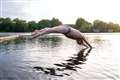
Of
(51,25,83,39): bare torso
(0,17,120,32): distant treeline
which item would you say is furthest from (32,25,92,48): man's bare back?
(0,17,120,32): distant treeline

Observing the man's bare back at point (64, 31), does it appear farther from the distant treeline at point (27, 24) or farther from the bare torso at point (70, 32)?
the distant treeline at point (27, 24)

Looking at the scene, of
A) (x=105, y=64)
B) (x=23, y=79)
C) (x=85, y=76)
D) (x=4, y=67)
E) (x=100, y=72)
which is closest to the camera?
(x=23, y=79)

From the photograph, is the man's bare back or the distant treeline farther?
the distant treeline

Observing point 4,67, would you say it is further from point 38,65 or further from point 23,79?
point 23,79

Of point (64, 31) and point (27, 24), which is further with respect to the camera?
point (27, 24)

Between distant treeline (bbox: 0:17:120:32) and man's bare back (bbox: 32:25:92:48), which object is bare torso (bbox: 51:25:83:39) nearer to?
man's bare back (bbox: 32:25:92:48)

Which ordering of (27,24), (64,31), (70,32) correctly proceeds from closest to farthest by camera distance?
1. (64,31)
2. (70,32)
3. (27,24)

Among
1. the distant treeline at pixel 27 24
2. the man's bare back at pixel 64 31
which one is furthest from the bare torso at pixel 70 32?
the distant treeline at pixel 27 24

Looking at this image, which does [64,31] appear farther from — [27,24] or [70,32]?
[27,24]

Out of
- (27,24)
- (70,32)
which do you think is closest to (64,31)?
(70,32)

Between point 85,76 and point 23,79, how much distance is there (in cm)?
150

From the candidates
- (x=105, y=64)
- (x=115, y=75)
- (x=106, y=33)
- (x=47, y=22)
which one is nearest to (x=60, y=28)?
(x=115, y=75)

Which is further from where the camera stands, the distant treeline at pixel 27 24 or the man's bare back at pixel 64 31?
the distant treeline at pixel 27 24

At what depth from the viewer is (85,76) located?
7742 millimetres
